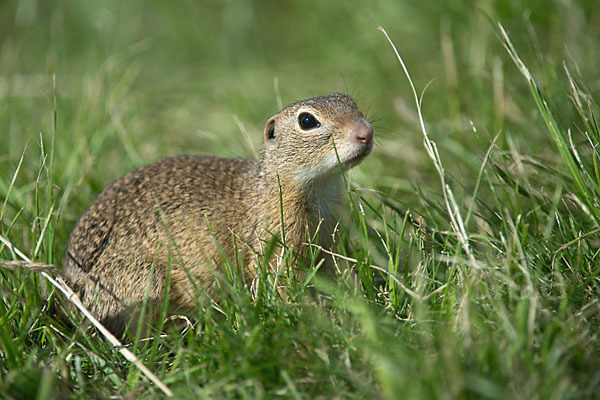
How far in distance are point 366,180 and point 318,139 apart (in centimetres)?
120

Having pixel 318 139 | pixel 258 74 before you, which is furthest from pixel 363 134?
pixel 258 74

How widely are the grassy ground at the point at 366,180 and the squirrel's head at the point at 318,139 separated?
337 millimetres

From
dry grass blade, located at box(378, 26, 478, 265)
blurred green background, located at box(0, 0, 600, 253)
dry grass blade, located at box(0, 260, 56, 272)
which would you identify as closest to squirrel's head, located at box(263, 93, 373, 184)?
dry grass blade, located at box(378, 26, 478, 265)

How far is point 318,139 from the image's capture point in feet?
11.0

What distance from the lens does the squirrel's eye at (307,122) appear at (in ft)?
11.3

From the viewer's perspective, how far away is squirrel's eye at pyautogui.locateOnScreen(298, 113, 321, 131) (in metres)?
3.43

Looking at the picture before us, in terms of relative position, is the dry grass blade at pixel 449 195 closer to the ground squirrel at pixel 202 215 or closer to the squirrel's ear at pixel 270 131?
the ground squirrel at pixel 202 215

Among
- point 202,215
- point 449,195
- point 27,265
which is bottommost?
point 449,195

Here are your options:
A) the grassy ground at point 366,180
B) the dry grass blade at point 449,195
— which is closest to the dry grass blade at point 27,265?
the grassy ground at point 366,180

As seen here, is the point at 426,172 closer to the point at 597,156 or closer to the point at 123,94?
the point at 597,156

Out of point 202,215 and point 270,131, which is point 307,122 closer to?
point 270,131

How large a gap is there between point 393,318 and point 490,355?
2.35ft

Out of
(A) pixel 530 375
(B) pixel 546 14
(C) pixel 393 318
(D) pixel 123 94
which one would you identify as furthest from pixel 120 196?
(B) pixel 546 14

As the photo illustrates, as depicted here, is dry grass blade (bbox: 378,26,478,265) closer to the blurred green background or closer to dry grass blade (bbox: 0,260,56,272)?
the blurred green background
